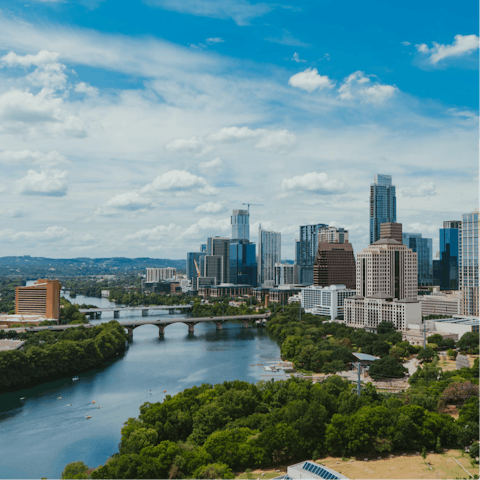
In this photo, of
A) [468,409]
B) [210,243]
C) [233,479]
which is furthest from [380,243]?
[210,243]

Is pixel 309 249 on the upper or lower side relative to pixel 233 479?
upper

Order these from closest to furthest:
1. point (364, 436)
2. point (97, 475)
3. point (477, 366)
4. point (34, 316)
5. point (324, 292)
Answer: point (97, 475)
point (364, 436)
point (477, 366)
point (34, 316)
point (324, 292)

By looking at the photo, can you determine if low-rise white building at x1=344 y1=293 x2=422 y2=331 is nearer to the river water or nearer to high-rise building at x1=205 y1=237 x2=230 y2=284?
the river water

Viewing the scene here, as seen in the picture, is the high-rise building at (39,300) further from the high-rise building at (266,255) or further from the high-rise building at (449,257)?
the high-rise building at (266,255)

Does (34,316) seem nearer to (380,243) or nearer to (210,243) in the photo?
(380,243)

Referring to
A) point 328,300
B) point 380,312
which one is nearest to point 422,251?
point 328,300
